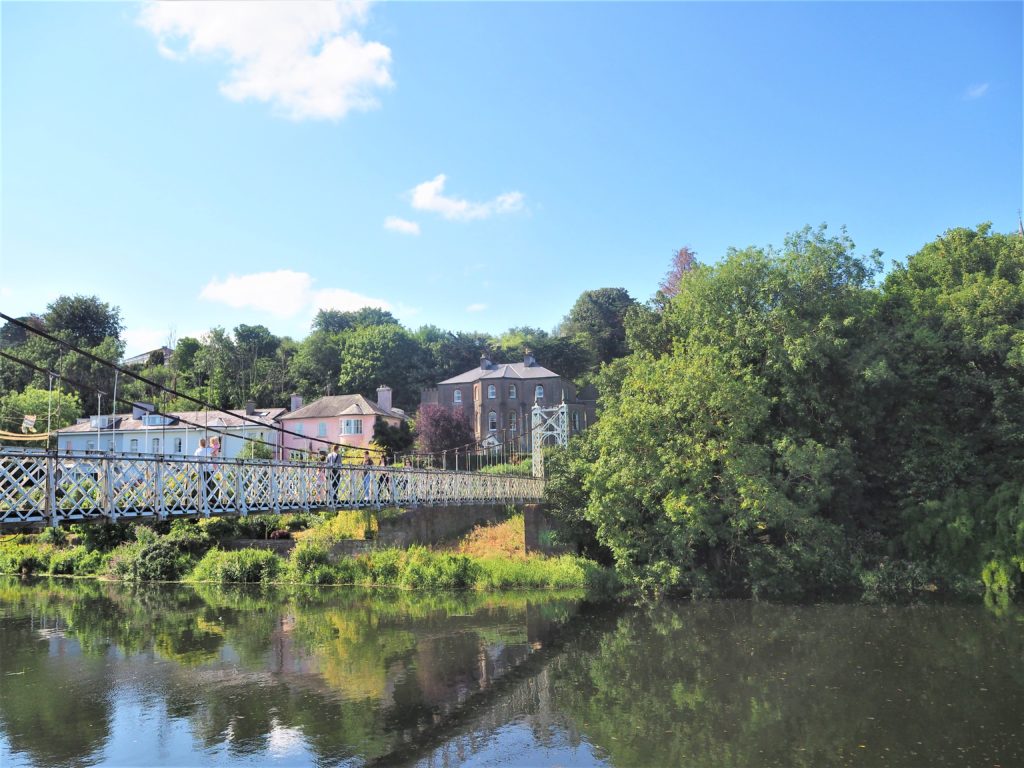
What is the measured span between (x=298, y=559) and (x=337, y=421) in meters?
20.0

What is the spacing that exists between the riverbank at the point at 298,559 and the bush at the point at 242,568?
0.04 metres

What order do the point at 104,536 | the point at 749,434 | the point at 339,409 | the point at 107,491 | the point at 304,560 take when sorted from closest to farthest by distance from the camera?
the point at 107,491 → the point at 749,434 → the point at 304,560 → the point at 104,536 → the point at 339,409

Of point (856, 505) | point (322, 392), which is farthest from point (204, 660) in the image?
point (322, 392)

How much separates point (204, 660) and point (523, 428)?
38029mm

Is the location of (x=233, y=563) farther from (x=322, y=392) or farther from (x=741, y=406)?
(x=322, y=392)

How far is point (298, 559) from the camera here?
2947 cm

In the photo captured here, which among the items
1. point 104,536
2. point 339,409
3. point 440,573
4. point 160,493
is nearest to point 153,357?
point 339,409

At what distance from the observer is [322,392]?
208 feet

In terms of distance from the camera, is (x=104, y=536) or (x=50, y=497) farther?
(x=104, y=536)

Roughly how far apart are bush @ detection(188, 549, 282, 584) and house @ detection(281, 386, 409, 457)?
1466cm

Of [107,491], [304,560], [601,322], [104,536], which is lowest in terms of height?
[304,560]

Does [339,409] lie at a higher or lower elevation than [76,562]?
higher

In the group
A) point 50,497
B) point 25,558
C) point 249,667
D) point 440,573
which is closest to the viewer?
point 50,497

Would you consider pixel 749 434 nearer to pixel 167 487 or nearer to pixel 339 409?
pixel 167 487
